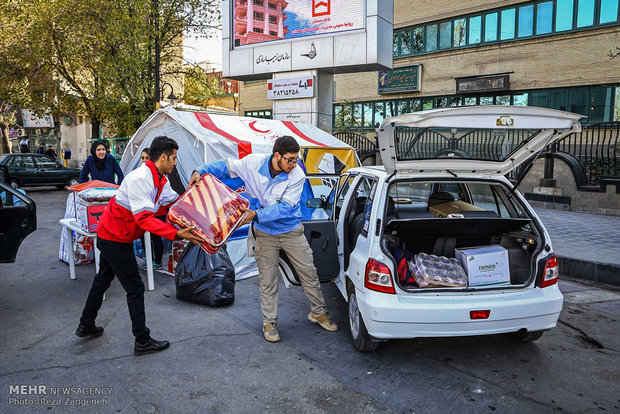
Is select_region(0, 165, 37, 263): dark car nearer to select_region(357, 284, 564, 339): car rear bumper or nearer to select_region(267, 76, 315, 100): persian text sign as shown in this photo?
select_region(357, 284, 564, 339): car rear bumper

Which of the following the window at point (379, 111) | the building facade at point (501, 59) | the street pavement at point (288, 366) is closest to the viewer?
the street pavement at point (288, 366)

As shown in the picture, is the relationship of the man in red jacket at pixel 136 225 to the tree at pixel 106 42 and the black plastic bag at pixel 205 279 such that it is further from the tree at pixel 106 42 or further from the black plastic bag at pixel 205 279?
the tree at pixel 106 42

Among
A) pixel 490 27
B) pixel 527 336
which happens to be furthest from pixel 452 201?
pixel 490 27

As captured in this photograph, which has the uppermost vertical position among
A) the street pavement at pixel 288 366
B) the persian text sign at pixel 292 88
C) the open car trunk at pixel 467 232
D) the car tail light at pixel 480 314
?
the persian text sign at pixel 292 88

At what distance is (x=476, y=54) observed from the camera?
20.1m

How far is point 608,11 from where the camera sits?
54.6 ft

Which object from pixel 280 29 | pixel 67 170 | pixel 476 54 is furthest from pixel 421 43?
pixel 67 170

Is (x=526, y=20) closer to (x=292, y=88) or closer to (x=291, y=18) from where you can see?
(x=291, y=18)

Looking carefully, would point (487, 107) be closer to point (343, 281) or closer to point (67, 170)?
point (343, 281)

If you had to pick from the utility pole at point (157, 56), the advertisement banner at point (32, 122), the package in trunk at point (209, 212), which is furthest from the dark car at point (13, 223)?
the advertisement banner at point (32, 122)

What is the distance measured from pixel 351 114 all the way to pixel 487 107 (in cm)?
2053

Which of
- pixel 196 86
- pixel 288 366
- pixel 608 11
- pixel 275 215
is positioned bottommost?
pixel 288 366

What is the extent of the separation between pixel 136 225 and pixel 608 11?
19379 millimetres

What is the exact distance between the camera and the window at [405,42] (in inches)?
883
